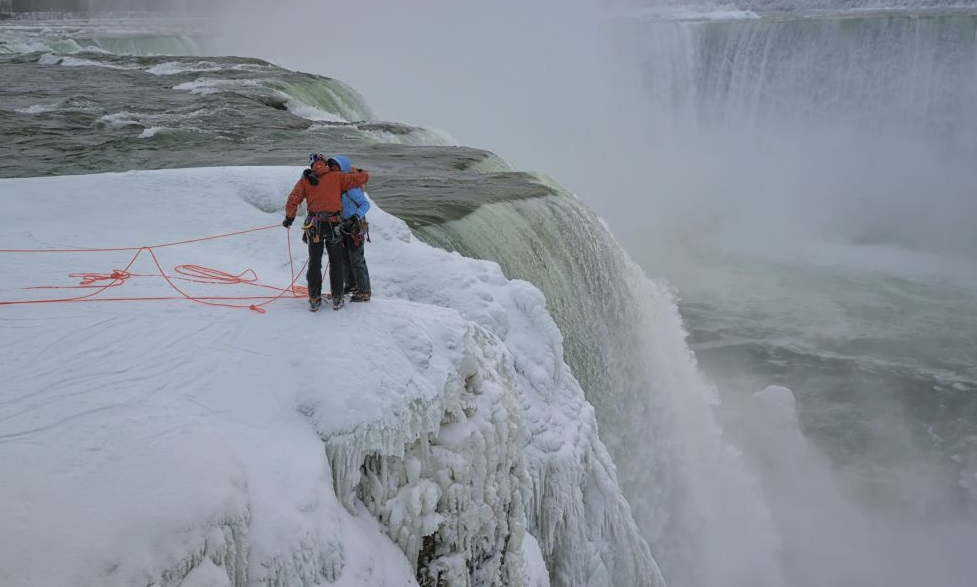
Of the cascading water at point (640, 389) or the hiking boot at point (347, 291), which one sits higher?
the hiking boot at point (347, 291)

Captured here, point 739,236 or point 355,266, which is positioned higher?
point 355,266

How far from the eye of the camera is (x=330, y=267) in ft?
15.5

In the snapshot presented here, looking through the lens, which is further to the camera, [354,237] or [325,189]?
[354,237]

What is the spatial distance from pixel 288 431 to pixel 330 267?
48.7 inches

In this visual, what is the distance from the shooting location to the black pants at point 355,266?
4816 mm

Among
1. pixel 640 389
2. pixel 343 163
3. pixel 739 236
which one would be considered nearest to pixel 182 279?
pixel 343 163

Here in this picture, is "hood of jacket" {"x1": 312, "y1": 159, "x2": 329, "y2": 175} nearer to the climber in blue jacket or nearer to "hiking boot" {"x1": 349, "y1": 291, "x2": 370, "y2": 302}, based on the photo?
the climber in blue jacket

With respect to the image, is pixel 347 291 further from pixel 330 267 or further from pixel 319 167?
pixel 319 167

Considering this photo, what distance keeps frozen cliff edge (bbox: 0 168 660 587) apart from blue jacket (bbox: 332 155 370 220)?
1.87 feet

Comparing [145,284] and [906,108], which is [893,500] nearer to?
[145,284]

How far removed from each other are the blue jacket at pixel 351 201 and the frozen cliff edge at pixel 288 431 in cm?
57

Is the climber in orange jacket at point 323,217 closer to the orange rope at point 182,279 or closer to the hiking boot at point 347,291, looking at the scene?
the hiking boot at point 347,291

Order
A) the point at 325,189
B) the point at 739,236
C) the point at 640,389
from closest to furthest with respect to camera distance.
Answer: the point at 325,189, the point at 640,389, the point at 739,236

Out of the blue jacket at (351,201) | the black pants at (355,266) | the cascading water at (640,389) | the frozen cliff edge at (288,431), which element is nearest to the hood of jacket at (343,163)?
the blue jacket at (351,201)
